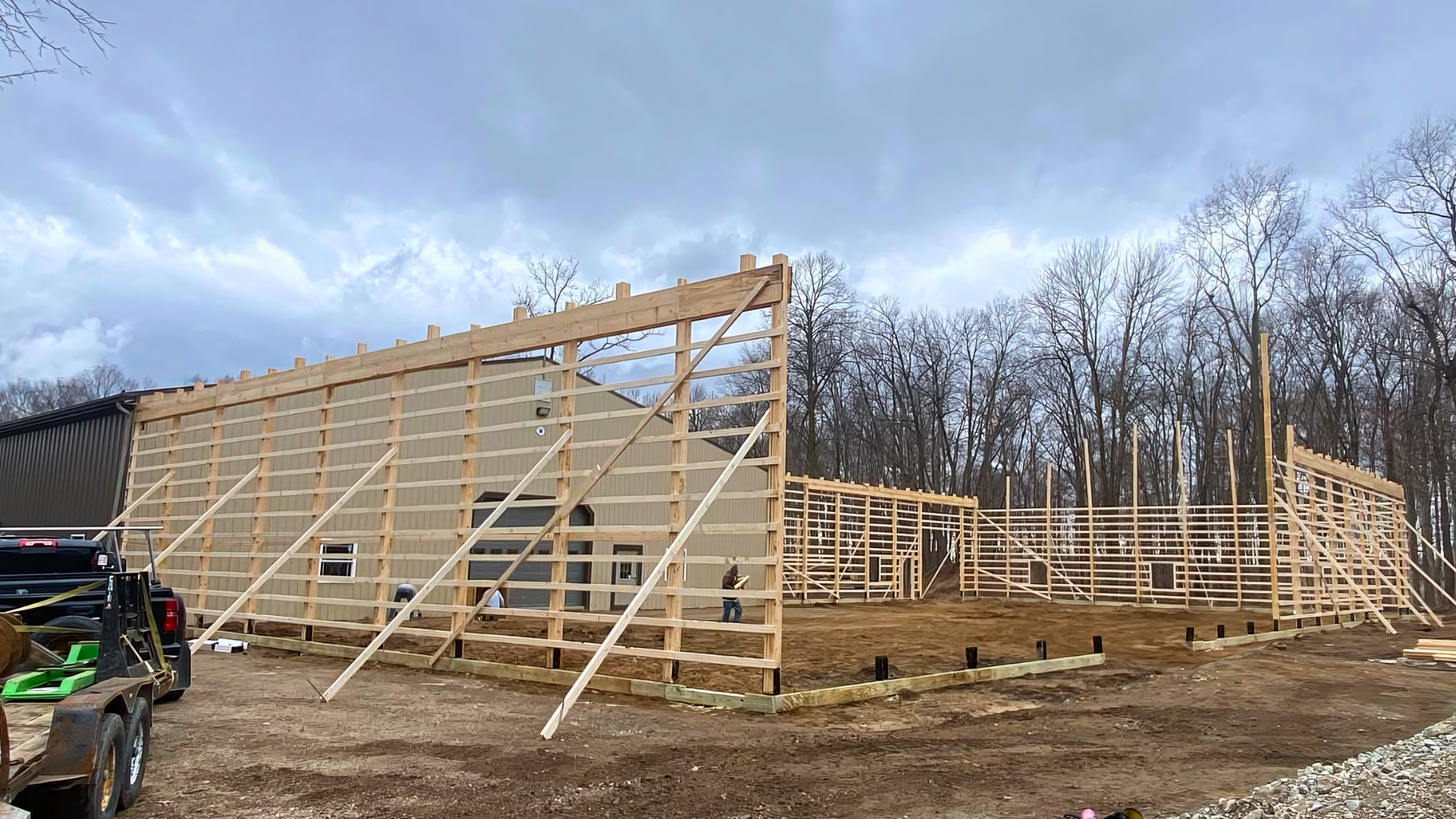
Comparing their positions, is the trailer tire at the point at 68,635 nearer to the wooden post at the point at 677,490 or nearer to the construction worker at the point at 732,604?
the wooden post at the point at 677,490

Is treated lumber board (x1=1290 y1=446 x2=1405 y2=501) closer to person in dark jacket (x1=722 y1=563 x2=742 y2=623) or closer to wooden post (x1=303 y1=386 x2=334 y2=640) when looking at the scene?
person in dark jacket (x1=722 y1=563 x2=742 y2=623)

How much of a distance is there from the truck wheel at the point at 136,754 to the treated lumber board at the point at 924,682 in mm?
4836

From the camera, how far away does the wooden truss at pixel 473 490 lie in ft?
29.7

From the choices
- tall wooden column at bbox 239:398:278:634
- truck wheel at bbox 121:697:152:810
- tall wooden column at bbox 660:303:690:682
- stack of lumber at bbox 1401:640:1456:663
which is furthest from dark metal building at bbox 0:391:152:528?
stack of lumber at bbox 1401:640:1456:663

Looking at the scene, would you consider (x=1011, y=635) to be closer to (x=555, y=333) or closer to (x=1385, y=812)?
(x=555, y=333)

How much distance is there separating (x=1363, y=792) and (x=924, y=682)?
5.01 m

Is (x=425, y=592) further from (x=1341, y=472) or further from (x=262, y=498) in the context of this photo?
(x=1341, y=472)

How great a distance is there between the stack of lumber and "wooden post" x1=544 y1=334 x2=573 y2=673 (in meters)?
11.6

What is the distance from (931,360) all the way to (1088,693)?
3134cm

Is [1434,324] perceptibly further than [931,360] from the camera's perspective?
No

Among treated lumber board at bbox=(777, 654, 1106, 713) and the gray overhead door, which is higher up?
the gray overhead door

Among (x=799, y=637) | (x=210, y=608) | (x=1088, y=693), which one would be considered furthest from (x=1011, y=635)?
(x=210, y=608)

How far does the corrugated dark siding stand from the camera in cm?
1684

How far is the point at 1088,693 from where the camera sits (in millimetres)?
9898
